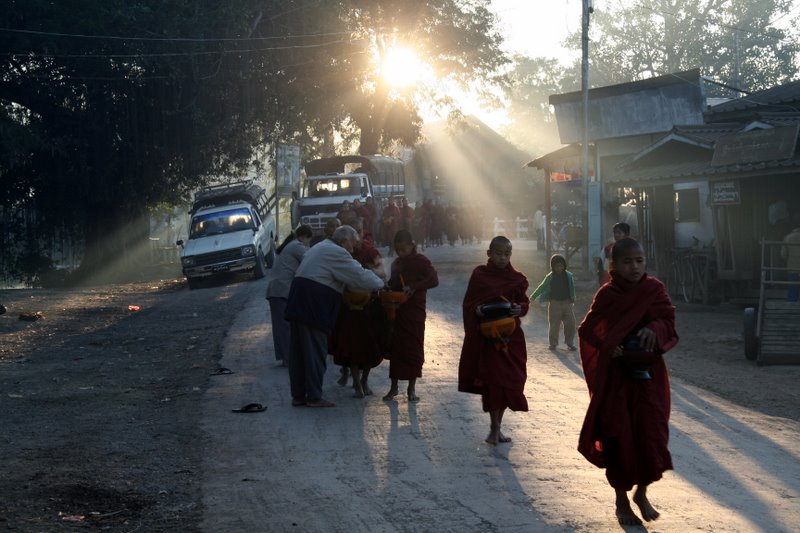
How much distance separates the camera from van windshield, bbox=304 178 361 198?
39250 millimetres

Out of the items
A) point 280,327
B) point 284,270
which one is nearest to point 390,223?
point 280,327

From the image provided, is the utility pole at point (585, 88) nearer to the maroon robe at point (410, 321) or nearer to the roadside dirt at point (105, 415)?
the roadside dirt at point (105, 415)

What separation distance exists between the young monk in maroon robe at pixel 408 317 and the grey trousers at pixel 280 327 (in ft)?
9.30

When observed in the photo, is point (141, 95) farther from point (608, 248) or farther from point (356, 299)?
point (356, 299)

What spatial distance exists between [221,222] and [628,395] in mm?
26073

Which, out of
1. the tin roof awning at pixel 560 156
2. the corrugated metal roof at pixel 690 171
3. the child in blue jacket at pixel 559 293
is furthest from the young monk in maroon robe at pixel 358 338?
the tin roof awning at pixel 560 156

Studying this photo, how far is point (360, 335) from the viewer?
37.6 feet

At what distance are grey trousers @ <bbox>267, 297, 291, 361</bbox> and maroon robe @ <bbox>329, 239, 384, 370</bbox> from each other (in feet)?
7.89

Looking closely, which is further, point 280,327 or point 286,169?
point 286,169

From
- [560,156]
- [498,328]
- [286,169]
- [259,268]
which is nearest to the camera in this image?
[498,328]

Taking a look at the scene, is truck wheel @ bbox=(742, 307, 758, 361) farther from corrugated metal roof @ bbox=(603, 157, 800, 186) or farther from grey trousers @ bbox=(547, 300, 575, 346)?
corrugated metal roof @ bbox=(603, 157, 800, 186)

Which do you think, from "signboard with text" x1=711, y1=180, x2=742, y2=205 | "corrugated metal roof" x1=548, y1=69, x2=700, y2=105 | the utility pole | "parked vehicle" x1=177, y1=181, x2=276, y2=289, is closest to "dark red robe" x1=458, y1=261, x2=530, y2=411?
"signboard with text" x1=711, y1=180, x2=742, y2=205

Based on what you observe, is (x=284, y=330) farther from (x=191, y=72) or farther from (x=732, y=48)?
(x=732, y=48)

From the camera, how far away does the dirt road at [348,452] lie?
22.7ft
